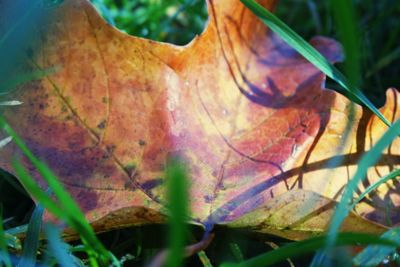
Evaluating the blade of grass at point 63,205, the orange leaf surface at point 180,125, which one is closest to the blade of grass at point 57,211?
the blade of grass at point 63,205

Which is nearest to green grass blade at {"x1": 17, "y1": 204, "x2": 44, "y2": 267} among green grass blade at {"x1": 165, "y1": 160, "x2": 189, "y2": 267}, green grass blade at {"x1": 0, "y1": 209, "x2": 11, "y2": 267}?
green grass blade at {"x1": 0, "y1": 209, "x2": 11, "y2": 267}

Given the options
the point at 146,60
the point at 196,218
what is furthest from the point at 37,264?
the point at 146,60

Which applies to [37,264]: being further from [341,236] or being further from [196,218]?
[341,236]

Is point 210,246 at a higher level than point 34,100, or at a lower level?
lower

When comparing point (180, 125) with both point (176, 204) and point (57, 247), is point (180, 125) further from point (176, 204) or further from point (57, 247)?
point (176, 204)

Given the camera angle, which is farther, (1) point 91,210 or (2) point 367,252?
(1) point 91,210

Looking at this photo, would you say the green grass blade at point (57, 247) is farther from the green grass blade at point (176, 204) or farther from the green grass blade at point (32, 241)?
the green grass blade at point (176, 204)

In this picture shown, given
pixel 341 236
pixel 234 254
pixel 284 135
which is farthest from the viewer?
pixel 284 135
